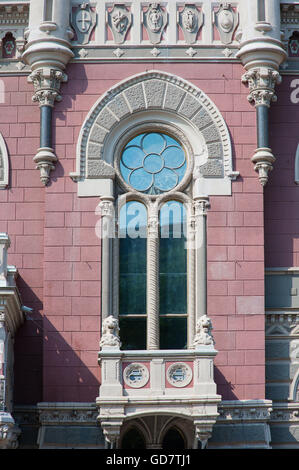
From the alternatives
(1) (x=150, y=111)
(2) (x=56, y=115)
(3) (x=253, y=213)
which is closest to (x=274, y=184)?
(3) (x=253, y=213)

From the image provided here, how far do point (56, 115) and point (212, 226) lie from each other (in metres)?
4.77

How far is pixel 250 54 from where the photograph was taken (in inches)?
1294

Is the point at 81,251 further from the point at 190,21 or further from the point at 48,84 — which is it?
the point at 190,21

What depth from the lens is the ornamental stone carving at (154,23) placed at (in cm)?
3331

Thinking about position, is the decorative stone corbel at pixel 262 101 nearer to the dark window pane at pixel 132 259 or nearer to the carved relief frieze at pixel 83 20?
the dark window pane at pixel 132 259

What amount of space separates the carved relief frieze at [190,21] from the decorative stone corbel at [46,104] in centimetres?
325

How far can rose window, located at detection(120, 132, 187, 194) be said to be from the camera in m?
33.0

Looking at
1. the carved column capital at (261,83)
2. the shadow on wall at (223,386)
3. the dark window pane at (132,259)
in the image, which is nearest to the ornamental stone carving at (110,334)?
the dark window pane at (132,259)

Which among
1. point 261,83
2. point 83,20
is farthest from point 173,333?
point 83,20

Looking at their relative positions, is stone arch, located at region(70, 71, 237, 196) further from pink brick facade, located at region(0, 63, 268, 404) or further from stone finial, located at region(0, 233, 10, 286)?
stone finial, located at region(0, 233, 10, 286)

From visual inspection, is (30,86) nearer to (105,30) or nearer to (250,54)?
(105,30)

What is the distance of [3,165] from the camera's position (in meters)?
33.2

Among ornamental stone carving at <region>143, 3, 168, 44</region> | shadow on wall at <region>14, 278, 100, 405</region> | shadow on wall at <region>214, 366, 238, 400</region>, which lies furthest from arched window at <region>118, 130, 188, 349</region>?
ornamental stone carving at <region>143, 3, 168, 44</region>

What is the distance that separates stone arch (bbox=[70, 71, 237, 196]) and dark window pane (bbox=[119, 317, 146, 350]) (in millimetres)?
3353
